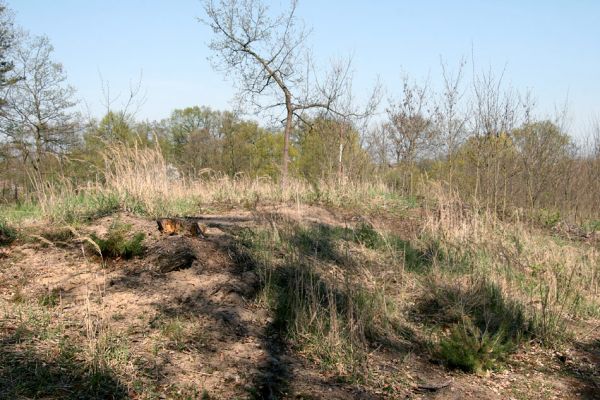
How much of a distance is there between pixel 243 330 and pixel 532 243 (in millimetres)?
5185

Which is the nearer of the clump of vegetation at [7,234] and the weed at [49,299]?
the weed at [49,299]

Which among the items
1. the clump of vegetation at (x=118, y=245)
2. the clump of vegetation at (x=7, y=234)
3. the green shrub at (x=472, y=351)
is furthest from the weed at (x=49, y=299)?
the green shrub at (x=472, y=351)

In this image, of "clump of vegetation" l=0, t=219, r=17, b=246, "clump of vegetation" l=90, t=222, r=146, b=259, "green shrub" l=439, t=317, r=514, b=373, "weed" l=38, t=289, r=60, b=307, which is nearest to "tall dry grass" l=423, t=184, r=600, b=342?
"green shrub" l=439, t=317, r=514, b=373

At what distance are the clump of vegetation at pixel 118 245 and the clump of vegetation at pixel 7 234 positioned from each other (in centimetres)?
84

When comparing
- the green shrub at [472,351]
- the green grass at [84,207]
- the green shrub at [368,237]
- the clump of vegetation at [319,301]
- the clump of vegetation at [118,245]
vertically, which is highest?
the green grass at [84,207]

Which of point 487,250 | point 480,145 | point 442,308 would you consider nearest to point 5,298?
point 442,308

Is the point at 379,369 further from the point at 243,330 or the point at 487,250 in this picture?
the point at 487,250

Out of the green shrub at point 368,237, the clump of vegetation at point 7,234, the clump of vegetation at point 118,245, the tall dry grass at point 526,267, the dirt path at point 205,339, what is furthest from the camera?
the green shrub at point 368,237

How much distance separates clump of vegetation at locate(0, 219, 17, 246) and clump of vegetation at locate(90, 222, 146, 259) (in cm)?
84

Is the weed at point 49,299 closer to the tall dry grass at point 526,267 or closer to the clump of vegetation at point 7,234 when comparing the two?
the clump of vegetation at point 7,234

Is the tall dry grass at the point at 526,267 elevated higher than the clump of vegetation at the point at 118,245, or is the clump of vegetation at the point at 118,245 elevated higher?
the clump of vegetation at the point at 118,245

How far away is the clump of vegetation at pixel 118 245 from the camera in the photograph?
462 centimetres

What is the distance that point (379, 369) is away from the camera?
372cm

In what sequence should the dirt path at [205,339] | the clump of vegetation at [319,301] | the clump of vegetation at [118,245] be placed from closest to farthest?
the dirt path at [205,339], the clump of vegetation at [319,301], the clump of vegetation at [118,245]
